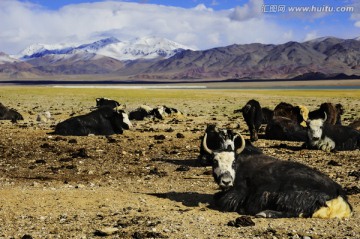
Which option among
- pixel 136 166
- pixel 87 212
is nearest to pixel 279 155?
pixel 136 166

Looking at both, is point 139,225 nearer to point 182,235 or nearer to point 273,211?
point 182,235

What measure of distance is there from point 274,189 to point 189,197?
2.22 m

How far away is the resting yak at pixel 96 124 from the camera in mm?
20281

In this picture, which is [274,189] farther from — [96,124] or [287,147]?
[96,124]

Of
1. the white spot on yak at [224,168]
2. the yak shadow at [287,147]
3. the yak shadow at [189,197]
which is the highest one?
the white spot on yak at [224,168]

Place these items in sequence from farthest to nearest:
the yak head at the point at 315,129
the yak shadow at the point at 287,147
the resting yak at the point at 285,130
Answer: the resting yak at the point at 285,130, the yak shadow at the point at 287,147, the yak head at the point at 315,129

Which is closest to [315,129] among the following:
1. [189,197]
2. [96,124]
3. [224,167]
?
[189,197]

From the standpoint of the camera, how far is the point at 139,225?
8.39 m

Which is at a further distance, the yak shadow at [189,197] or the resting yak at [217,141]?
the resting yak at [217,141]

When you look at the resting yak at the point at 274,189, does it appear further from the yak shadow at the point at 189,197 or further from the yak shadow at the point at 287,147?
the yak shadow at the point at 287,147

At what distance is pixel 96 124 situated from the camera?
20.8 m

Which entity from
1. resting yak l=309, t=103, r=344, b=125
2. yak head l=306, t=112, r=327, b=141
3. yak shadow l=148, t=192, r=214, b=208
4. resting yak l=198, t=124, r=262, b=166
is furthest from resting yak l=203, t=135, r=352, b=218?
resting yak l=309, t=103, r=344, b=125

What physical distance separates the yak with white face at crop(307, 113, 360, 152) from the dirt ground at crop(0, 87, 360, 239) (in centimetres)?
36

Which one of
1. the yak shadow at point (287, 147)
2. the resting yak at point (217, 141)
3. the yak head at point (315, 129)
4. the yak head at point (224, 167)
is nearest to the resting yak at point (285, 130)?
the yak shadow at point (287, 147)
